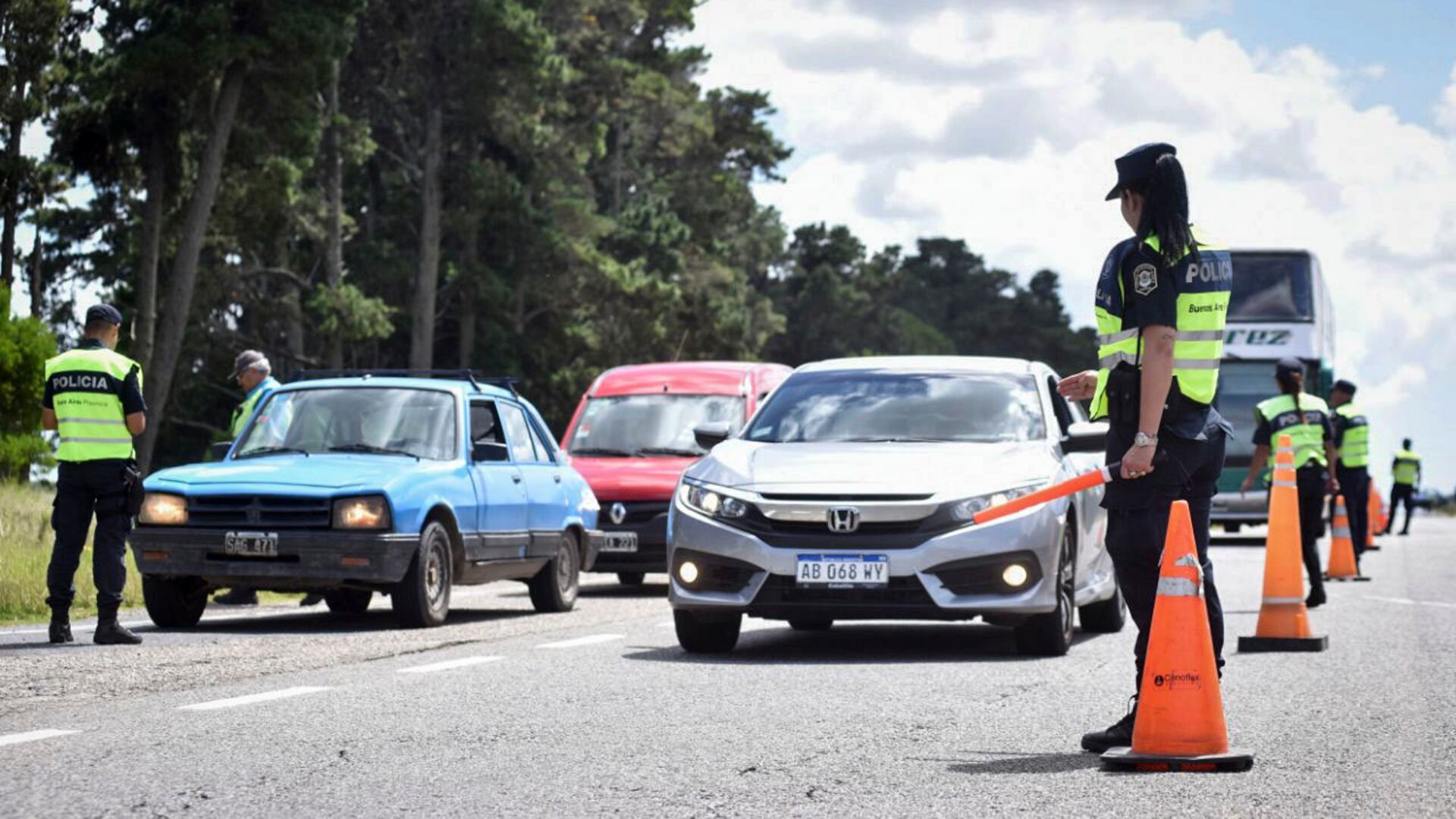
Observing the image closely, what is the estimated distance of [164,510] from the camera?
13938mm

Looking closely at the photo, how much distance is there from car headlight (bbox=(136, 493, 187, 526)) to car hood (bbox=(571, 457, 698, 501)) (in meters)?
5.67

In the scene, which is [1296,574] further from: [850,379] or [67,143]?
[67,143]

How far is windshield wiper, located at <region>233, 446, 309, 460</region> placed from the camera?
14.9m

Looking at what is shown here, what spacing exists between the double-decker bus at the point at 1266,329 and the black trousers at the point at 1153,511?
86.7ft

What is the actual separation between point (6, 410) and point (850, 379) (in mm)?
20114

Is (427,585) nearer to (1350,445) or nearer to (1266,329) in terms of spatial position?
(1350,445)

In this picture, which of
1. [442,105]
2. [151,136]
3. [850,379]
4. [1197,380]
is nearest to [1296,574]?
[850,379]

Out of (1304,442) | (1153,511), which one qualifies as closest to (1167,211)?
(1153,511)

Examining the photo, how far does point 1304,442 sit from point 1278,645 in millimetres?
4697

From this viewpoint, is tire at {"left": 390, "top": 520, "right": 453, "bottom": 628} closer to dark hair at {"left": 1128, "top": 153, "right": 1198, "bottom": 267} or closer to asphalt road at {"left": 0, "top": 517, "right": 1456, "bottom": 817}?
asphalt road at {"left": 0, "top": 517, "right": 1456, "bottom": 817}

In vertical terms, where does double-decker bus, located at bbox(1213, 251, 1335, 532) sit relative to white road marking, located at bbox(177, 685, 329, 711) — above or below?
above

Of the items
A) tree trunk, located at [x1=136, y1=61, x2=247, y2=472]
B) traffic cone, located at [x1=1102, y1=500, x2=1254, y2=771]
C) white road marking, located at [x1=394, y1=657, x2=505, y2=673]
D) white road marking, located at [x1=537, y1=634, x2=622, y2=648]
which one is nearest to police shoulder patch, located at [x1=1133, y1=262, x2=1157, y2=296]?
traffic cone, located at [x1=1102, y1=500, x2=1254, y2=771]

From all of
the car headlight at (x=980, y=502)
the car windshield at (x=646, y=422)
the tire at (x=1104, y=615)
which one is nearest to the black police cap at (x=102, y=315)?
the car headlight at (x=980, y=502)

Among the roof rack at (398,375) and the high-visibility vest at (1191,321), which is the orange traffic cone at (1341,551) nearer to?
the roof rack at (398,375)
